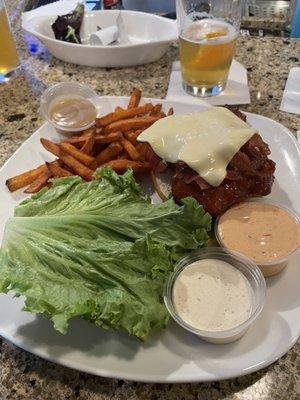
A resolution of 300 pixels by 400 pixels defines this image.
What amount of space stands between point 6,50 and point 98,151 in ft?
3.28

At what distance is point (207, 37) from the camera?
2.15 metres

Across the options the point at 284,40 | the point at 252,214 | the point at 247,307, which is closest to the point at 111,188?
the point at 252,214

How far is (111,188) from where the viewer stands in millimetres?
1512

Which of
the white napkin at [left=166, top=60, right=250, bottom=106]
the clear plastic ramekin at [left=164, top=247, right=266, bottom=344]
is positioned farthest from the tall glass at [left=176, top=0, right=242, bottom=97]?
the clear plastic ramekin at [left=164, top=247, right=266, bottom=344]

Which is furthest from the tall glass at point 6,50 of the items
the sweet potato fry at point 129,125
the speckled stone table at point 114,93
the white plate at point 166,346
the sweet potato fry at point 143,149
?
the white plate at point 166,346

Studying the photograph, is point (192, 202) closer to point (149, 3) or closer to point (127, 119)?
point (127, 119)

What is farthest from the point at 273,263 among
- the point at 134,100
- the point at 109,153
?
the point at 134,100

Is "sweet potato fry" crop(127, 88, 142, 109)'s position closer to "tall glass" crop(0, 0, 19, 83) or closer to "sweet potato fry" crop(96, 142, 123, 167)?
"sweet potato fry" crop(96, 142, 123, 167)

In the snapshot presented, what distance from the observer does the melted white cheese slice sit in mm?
1502

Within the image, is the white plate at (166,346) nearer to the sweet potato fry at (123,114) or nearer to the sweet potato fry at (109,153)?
the sweet potato fry at (109,153)

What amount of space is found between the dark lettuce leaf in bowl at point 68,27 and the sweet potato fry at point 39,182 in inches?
43.7

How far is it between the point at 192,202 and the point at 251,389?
1.70 ft

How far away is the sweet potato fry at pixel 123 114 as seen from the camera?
74.1 inches

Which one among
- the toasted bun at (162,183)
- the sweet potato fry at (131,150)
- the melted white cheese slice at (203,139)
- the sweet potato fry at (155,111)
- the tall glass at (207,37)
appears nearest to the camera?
the melted white cheese slice at (203,139)
